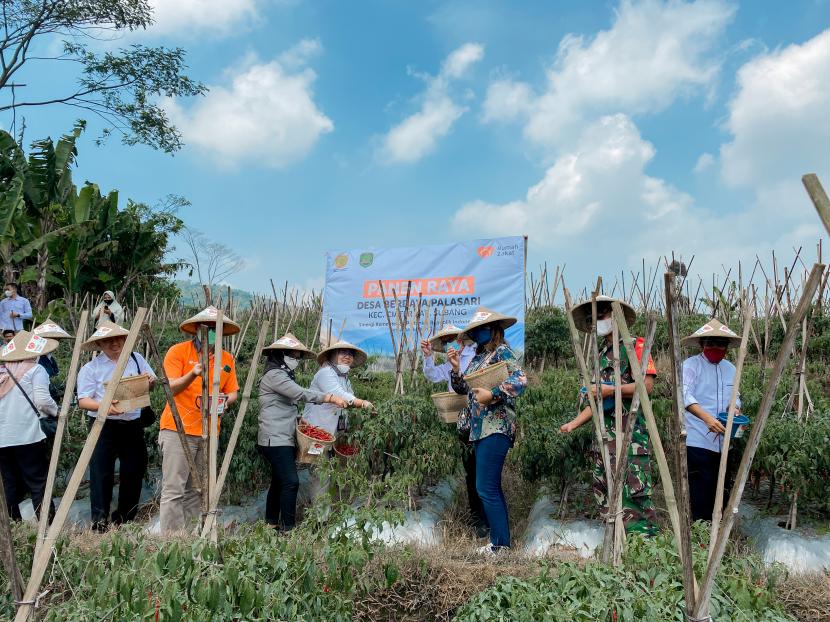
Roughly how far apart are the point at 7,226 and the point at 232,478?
7.78 meters

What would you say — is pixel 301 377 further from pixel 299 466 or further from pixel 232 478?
pixel 232 478

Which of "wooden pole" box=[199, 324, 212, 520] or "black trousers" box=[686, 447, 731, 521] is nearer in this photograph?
"wooden pole" box=[199, 324, 212, 520]

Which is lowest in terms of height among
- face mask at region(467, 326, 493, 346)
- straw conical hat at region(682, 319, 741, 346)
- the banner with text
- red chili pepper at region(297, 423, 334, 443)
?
red chili pepper at region(297, 423, 334, 443)

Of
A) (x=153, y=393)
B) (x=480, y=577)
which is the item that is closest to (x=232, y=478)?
(x=153, y=393)

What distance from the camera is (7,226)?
33.6 ft

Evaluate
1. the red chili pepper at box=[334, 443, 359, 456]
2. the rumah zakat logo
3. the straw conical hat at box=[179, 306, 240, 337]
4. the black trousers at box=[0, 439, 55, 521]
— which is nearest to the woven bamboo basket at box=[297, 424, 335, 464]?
the red chili pepper at box=[334, 443, 359, 456]

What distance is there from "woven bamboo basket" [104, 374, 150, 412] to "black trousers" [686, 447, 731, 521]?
368 cm

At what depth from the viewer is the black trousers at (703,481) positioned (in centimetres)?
414

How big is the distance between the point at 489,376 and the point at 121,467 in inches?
110

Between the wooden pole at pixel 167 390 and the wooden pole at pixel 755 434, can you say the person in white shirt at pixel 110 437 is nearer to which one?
the wooden pole at pixel 167 390

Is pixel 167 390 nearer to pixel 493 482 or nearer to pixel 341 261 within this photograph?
pixel 493 482

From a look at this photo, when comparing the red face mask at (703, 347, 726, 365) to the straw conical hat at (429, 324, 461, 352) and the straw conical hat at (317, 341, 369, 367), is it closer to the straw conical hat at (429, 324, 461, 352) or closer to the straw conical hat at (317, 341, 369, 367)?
the straw conical hat at (429, 324, 461, 352)

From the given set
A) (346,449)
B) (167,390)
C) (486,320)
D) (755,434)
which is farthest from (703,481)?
(167,390)

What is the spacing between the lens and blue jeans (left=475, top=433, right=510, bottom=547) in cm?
386
